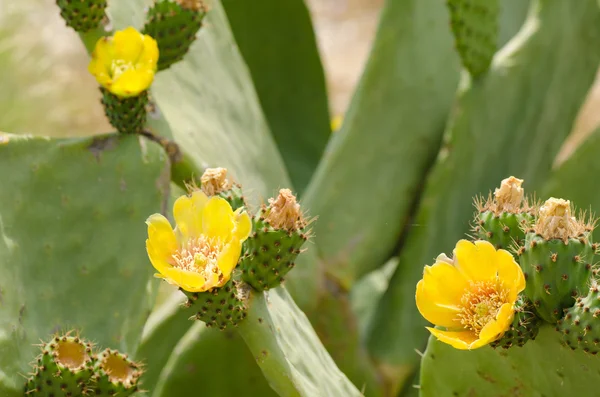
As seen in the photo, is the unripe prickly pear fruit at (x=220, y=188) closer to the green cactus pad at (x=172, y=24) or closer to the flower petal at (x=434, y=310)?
the flower petal at (x=434, y=310)

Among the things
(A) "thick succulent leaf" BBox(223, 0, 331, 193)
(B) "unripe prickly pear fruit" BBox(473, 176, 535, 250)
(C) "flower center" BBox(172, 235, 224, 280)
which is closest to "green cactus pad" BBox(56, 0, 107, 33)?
(C) "flower center" BBox(172, 235, 224, 280)

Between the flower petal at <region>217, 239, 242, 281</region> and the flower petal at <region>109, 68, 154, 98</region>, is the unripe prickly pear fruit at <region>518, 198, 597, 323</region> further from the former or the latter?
the flower petal at <region>109, 68, 154, 98</region>

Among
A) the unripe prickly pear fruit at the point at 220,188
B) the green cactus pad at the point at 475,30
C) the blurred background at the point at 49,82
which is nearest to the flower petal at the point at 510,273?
the unripe prickly pear fruit at the point at 220,188

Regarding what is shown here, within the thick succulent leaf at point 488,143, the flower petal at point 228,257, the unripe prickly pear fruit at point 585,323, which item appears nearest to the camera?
the unripe prickly pear fruit at point 585,323

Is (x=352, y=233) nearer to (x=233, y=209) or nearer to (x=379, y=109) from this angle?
(x=379, y=109)

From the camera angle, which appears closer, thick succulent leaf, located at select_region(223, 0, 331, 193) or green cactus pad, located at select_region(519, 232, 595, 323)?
green cactus pad, located at select_region(519, 232, 595, 323)

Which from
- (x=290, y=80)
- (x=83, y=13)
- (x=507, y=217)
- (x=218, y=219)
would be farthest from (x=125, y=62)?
(x=290, y=80)

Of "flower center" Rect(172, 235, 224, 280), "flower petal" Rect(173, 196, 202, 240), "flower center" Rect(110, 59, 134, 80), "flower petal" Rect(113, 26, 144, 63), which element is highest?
"flower petal" Rect(113, 26, 144, 63)
